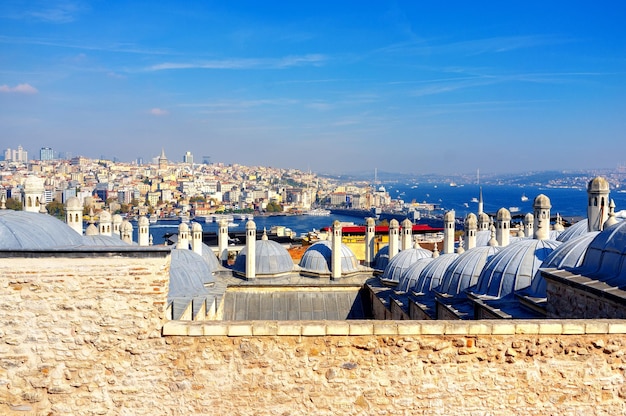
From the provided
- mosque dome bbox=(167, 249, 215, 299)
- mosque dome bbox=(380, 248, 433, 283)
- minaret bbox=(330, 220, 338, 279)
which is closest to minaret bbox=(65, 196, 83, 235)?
mosque dome bbox=(167, 249, 215, 299)

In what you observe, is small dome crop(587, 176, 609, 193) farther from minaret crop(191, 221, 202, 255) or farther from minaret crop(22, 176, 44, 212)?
minaret crop(22, 176, 44, 212)

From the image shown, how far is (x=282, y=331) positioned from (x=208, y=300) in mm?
8209

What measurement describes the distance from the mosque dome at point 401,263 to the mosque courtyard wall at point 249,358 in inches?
469

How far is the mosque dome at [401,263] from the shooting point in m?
17.4

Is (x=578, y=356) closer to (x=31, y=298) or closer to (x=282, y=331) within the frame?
(x=282, y=331)

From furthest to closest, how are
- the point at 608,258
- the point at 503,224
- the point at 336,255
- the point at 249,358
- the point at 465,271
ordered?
1. the point at 336,255
2. the point at 503,224
3. the point at 465,271
4. the point at 608,258
5. the point at 249,358

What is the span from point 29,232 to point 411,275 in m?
10.5

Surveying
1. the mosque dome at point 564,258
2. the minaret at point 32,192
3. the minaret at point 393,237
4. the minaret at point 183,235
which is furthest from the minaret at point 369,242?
the mosque dome at point 564,258

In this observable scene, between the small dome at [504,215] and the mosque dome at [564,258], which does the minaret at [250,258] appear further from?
the mosque dome at [564,258]

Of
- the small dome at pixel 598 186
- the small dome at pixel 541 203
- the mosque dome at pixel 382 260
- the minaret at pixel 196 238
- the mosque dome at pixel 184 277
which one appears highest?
the small dome at pixel 598 186

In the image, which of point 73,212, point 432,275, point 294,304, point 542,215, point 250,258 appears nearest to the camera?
point 542,215

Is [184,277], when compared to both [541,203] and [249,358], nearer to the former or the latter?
[249,358]

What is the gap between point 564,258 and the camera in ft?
28.7

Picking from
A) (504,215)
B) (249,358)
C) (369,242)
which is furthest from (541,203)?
(249,358)
